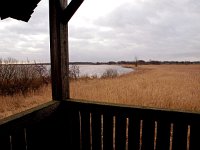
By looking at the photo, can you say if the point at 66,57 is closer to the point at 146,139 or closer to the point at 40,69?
the point at 146,139

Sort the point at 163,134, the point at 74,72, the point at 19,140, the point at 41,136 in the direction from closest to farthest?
1. the point at 19,140
2. the point at 163,134
3. the point at 41,136
4. the point at 74,72

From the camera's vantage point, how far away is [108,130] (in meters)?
2.97

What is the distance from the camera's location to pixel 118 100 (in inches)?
374

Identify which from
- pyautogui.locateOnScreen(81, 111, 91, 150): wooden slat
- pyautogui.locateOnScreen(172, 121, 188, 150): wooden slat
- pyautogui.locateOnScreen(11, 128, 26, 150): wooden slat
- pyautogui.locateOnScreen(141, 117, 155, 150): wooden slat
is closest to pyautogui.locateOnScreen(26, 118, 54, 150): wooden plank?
pyautogui.locateOnScreen(11, 128, 26, 150): wooden slat

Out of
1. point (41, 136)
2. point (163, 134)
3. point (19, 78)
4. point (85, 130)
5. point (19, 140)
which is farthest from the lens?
point (19, 78)

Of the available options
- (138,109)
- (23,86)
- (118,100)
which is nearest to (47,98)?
(23,86)

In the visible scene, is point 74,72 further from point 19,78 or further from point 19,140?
point 19,140

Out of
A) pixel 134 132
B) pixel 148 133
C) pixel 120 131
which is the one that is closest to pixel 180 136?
pixel 148 133

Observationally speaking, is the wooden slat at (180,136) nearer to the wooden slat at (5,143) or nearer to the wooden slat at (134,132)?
the wooden slat at (134,132)

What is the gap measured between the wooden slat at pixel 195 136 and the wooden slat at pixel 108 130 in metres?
0.96

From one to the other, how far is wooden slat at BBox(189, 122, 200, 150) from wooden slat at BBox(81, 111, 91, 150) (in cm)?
130

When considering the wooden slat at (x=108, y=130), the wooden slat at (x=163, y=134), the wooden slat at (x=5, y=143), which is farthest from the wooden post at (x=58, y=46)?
the wooden slat at (x=163, y=134)

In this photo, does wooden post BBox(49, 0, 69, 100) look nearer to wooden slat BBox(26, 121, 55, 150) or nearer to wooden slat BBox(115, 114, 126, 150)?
wooden slat BBox(26, 121, 55, 150)

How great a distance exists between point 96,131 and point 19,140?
993 mm
